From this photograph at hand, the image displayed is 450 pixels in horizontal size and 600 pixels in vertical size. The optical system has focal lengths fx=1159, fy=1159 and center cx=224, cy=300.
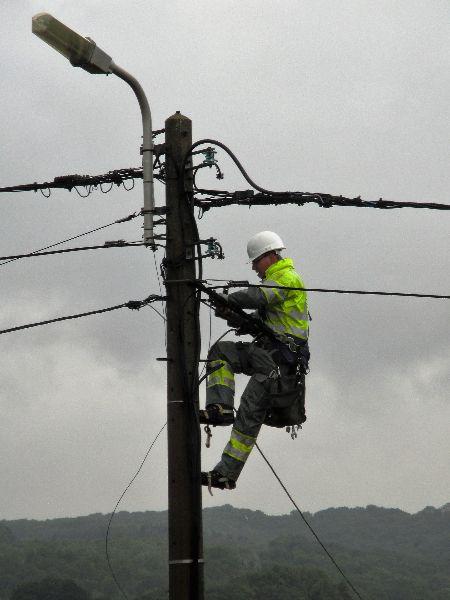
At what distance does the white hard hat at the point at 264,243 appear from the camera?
13.1 meters

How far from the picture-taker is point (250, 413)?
12547 mm

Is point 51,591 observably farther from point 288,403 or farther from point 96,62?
point 96,62

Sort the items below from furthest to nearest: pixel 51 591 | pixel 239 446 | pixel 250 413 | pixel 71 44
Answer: pixel 51 591, pixel 250 413, pixel 239 446, pixel 71 44

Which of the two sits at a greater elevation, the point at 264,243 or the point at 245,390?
the point at 264,243

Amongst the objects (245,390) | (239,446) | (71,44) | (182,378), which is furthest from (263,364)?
(71,44)

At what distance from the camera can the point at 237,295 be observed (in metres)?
12.5

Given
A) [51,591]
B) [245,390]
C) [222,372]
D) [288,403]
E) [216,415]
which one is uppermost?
[51,591]

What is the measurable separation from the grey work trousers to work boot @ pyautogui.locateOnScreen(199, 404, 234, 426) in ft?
0.22

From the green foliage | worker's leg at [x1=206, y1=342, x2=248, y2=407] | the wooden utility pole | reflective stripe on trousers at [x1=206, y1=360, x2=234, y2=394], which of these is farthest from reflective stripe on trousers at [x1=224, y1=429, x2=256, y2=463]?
the green foliage

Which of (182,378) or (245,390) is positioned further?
(245,390)

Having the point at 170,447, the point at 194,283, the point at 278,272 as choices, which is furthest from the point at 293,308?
the point at 170,447

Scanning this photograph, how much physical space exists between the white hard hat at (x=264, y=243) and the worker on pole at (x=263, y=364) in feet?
0.04

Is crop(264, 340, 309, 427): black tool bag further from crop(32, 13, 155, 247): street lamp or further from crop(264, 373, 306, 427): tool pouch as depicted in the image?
crop(32, 13, 155, 247): street lamp

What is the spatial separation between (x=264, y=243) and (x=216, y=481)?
276cm
